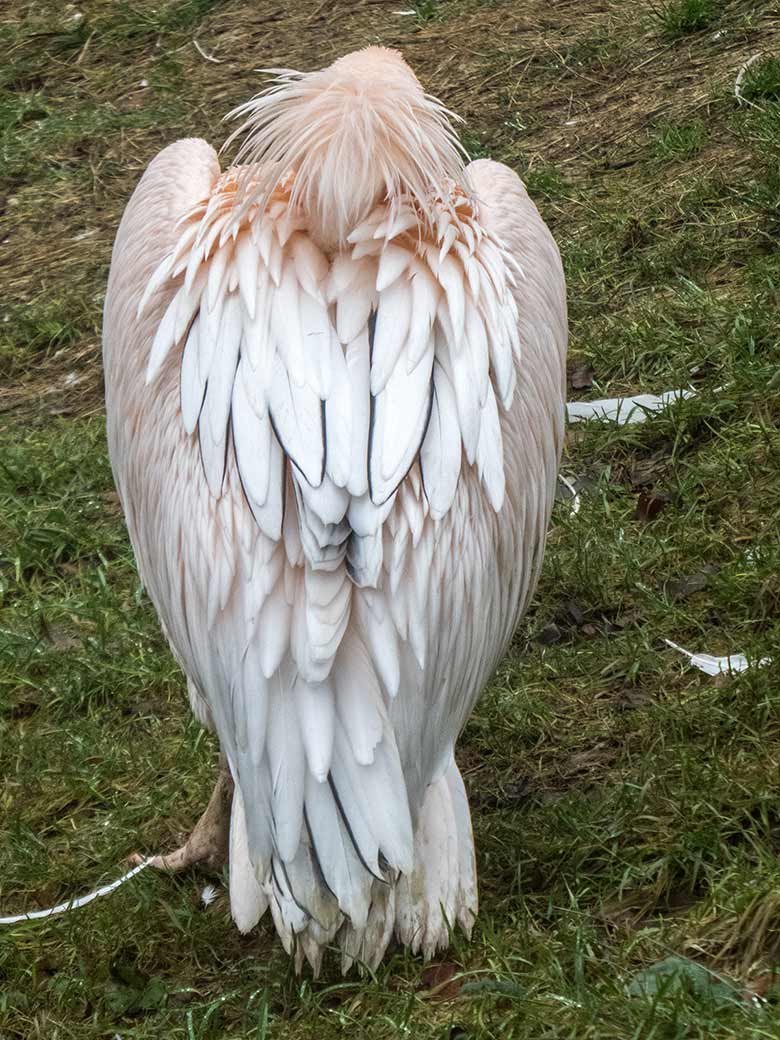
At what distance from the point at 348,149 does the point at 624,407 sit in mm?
1933

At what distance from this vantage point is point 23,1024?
2.96m

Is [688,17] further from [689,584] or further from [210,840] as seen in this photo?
[210,840]

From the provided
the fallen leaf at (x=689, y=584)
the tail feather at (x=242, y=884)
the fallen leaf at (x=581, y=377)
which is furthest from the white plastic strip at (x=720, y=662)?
the fallen leaf at (x=581, y=377)

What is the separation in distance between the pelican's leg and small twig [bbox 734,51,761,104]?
3466mm

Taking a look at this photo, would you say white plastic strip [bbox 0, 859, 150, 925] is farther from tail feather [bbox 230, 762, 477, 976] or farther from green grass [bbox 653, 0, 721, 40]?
green grass [bbox 653, 0, 721, 40]

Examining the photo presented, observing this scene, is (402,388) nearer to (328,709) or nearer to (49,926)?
(328,709)

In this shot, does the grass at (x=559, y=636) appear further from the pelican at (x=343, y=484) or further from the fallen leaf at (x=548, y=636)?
the pelican at (x=343, y=484)

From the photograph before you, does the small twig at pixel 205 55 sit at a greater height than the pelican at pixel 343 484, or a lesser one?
lesser

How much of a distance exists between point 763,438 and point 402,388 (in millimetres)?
1866

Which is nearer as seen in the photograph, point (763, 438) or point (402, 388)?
point (402, 388)

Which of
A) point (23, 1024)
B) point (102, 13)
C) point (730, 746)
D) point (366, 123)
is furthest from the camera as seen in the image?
point (102, 13)

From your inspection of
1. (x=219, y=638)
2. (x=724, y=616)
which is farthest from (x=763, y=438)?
(x=219, y=638)

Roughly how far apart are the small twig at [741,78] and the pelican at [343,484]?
9.65 feet

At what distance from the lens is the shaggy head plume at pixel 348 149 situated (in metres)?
2.71
